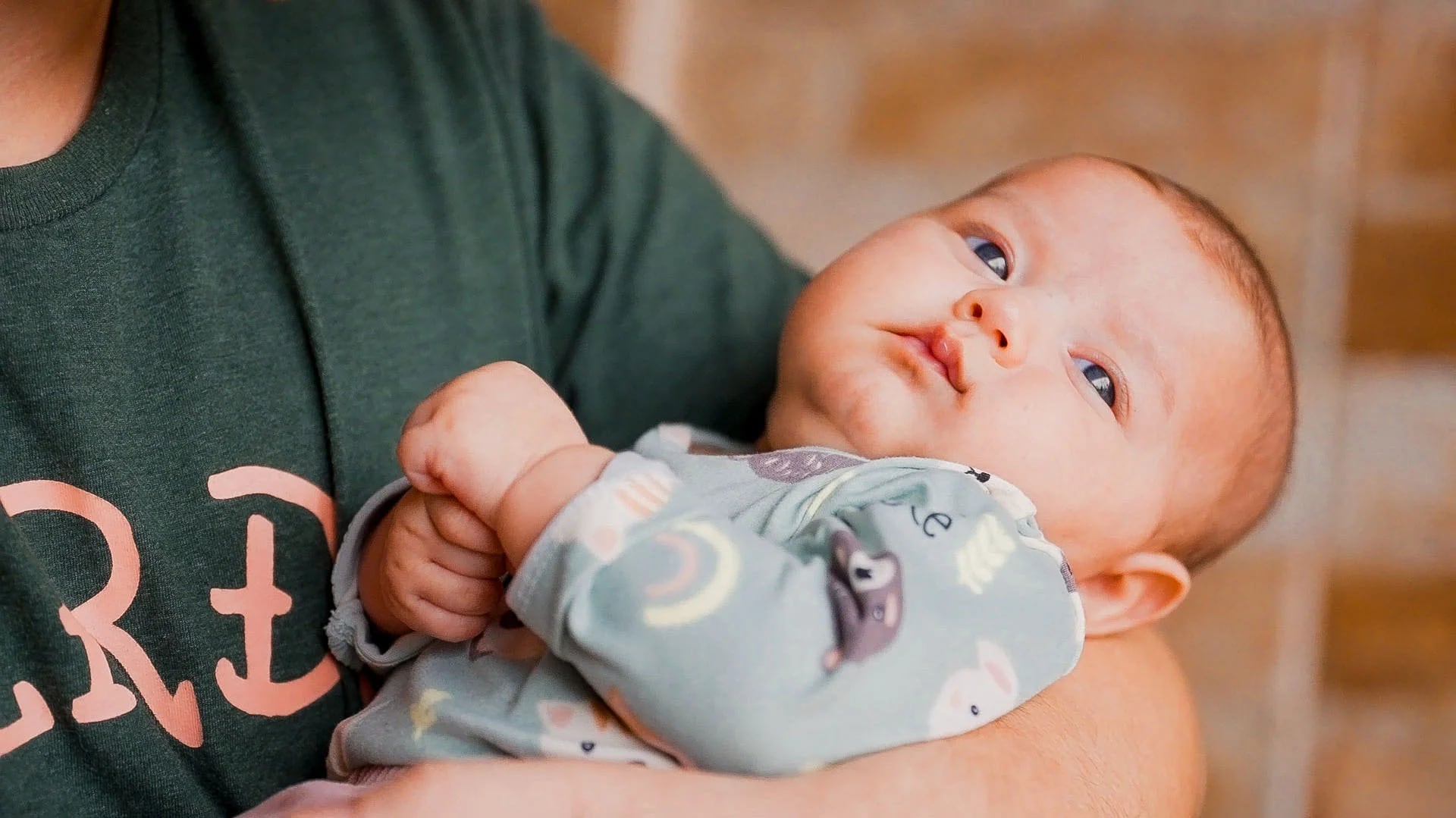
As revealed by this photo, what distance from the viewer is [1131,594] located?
0.94m

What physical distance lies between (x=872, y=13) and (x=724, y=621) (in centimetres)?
131

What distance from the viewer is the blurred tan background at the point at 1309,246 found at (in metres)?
1.36

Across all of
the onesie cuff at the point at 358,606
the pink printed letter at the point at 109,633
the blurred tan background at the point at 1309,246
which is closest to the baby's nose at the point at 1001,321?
the onesie cuff at the point at 358,606

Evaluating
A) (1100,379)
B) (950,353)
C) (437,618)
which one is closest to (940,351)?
(950,353)

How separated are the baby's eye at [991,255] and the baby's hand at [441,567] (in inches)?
16.9

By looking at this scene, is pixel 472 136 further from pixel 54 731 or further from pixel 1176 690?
pixel 1176 690

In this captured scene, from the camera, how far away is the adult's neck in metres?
0.78

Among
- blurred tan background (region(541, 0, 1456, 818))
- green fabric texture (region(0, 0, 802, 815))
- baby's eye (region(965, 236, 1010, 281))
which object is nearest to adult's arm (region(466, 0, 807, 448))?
green fabric texture (region(0, 0, 802, 815))

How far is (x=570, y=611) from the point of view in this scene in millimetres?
633

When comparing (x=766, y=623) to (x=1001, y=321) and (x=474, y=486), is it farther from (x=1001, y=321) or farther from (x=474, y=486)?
(x=1001, y=321)

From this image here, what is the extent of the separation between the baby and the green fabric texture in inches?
3.0

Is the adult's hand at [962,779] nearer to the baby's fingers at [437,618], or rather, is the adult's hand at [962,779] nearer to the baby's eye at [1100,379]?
the baby's fingers at [437,618]

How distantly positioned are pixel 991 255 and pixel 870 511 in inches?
11.9

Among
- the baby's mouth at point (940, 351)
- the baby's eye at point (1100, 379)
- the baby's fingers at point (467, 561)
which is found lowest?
the baby's fingers at point (467, 561)
